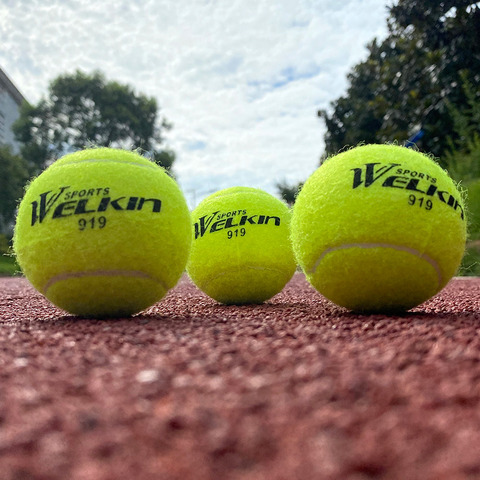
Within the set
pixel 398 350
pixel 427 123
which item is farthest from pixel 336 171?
pixel 427 123

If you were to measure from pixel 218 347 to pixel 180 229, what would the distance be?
1309 mm

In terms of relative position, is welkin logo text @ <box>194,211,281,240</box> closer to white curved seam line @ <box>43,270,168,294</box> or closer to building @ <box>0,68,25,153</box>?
white curved seam line @ <box>43,270,168,294</box>

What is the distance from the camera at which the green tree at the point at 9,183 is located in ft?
71.4

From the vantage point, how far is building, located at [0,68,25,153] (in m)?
30.3

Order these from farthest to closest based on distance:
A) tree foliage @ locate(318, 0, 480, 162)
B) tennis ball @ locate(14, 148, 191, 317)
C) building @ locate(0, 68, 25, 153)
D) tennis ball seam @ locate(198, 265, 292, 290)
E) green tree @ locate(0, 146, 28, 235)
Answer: building @ locate(0, 68, 25, 153) < green tree @ locate(0, 146, 28, 235) < tree foliage @ locate(318, 0, 480, 162) < tennis ball seam @ locate(198, 265, 292, 290) < tennis ball @ locate(14, 148, 191, 317)

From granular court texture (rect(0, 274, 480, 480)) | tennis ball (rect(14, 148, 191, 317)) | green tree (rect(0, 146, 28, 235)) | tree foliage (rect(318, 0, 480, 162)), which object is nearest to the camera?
granular court texture (rect(0, 274, 480, 480))

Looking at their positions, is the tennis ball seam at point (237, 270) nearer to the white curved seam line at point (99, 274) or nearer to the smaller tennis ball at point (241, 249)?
the smaller tennis ball at point (241, 249)

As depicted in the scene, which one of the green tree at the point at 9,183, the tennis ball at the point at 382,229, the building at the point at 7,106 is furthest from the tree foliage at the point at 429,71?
the building at the point at 7,106

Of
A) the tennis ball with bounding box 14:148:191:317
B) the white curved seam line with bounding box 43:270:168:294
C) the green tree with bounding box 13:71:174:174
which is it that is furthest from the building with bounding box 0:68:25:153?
the white curved seam line with bounding box 43:270:168:294

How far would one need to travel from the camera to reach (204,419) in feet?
3.90

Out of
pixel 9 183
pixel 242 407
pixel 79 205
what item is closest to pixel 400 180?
pixel 79 205

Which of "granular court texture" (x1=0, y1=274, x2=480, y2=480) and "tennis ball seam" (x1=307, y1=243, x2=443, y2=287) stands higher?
"tennis ball seam" (x1=307, y1=243, x2=443, y2=287)

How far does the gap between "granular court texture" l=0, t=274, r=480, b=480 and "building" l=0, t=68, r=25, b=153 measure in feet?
102

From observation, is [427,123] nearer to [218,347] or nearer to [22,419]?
[218,347]
